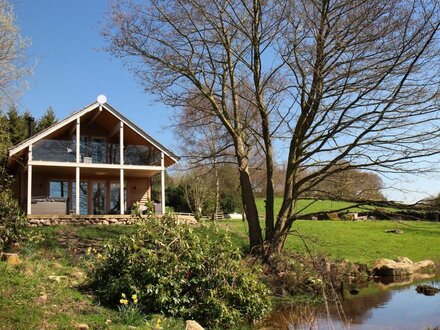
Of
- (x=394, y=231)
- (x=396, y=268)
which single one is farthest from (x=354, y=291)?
(x=394, y=231)

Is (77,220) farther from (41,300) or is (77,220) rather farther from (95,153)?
(41,300)

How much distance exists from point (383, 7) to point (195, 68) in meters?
7.30

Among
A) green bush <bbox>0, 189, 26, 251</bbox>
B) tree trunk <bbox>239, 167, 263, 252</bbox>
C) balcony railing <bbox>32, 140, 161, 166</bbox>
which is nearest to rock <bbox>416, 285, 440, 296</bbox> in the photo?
tree trunk <bbox>239, 167, 263, 252</bbox>

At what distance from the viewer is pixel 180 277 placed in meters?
8.98

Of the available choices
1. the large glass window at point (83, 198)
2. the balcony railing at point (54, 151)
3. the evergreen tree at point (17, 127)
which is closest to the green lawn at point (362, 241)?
the large glass window at point (83, 198)

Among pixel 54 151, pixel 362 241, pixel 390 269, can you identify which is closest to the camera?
pixel 390 269

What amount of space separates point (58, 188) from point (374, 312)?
70.1 feet

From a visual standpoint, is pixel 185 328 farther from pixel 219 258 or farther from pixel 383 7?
pixel 383 7

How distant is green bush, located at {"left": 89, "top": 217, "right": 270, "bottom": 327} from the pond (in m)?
1.24

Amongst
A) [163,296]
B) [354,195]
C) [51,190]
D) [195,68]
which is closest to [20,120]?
[51,190]

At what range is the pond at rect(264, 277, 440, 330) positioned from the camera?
10.5m

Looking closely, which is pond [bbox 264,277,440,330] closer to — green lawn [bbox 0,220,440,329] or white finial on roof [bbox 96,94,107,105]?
green lawn [bbox 0,220,440,329]

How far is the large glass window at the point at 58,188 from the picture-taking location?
93.0 feet

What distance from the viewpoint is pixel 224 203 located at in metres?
41.0
